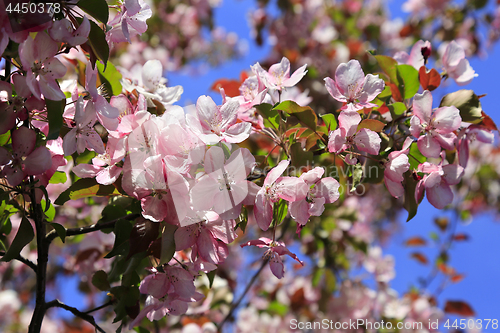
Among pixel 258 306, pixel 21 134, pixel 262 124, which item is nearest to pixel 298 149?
pixel 262 124

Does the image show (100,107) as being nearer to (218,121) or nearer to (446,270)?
Result: (218,121)

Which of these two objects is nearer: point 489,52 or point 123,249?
point 123,249

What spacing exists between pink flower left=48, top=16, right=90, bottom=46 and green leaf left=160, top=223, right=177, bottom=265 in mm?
378

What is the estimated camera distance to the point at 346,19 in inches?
154

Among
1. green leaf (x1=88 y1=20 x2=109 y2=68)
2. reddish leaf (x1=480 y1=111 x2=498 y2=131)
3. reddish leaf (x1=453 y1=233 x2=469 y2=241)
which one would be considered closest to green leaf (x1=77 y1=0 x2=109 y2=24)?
green leaf (x1=88 y1=20 x2=109 y2=68)

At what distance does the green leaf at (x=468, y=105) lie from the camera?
34.8 inches

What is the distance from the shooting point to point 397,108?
0.89 metres

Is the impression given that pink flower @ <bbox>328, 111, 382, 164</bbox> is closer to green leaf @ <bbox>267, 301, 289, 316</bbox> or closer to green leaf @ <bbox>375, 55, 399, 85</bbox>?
green leaf @ <bbox>375, 55, 399, 85</bbox>

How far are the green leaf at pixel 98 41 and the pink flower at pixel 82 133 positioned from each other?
96 mm

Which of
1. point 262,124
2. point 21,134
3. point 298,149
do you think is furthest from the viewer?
point 262,124

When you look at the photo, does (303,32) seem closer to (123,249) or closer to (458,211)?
(458,211)

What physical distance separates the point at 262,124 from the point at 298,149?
158 millimetres

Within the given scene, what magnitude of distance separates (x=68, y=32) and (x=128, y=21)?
158 mm

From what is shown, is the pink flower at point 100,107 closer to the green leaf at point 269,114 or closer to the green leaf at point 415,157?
the green leaf at point 269,114
